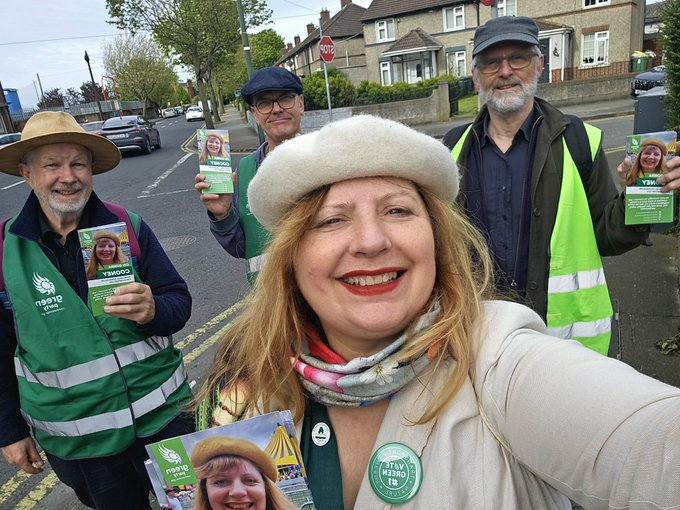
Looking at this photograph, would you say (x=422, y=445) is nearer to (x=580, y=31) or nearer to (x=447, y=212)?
(x=447, y=212)

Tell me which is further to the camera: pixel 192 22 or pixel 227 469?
pixel 192 22

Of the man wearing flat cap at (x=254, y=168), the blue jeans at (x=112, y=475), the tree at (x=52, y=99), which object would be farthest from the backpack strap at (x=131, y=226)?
the tree at (x=52, y=99)

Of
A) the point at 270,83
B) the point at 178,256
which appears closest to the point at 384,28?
the point at 178,256

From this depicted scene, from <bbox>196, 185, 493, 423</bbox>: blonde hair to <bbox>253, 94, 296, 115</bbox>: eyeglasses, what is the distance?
6.67 ft

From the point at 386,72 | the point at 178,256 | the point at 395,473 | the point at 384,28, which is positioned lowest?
the point at 178,256

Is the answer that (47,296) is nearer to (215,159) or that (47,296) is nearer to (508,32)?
(215,159)

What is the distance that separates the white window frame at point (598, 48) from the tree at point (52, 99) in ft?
207

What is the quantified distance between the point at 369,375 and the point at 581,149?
1.75 m

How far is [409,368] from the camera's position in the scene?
1295 millimetres

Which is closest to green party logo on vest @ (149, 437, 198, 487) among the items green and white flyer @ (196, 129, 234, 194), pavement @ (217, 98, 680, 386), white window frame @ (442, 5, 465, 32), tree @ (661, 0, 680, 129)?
green and white flyer @ (196, 129, 234, 194)

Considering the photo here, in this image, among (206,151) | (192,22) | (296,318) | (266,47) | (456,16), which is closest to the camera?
(296,318)

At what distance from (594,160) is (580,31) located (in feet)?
103

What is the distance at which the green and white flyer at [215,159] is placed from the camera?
2666 millimetres

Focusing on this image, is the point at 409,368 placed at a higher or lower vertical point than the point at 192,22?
lower
